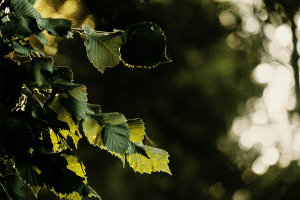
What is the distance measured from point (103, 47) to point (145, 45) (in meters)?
0.11

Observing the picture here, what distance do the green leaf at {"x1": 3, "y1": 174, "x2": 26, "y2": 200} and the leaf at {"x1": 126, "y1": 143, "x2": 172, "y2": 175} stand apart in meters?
0.27

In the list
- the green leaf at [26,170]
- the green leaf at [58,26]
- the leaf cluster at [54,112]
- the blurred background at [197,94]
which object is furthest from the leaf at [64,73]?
the blurred background at [197,94]

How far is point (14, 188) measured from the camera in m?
0.85

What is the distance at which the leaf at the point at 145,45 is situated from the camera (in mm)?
914

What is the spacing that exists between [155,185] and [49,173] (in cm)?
1116

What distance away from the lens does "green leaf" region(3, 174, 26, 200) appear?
2.78 ft

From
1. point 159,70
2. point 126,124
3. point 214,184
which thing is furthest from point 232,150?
point 126,124

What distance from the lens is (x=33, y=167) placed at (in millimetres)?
812

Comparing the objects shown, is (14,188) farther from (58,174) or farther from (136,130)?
(136,130)

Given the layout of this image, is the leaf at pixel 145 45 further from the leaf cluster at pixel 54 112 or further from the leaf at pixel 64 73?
the leaf at pixel 64 73

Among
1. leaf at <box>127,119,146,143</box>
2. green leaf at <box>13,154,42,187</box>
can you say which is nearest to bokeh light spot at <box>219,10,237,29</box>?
leaf at <box>127,119,146,143</box>

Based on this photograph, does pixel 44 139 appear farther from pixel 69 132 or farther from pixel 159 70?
pixel 159 70

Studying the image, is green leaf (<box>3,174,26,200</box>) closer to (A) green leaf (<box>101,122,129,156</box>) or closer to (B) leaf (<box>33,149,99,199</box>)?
(B) leaf (<box>33,149,99,199</box>)

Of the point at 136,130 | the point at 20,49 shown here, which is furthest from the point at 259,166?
the point at 20,49
